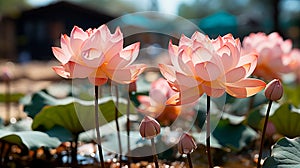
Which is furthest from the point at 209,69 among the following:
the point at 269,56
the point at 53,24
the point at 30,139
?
the point at 53,24

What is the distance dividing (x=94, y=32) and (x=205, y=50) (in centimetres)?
16

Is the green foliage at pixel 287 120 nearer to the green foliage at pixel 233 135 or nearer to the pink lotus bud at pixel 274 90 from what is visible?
the green foliage at pixel 233 135

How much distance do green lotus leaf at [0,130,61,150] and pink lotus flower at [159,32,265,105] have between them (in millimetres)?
327

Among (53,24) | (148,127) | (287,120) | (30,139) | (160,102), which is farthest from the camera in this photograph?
(53,24)

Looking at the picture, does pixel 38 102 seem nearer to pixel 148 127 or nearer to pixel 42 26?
pixel 148 127

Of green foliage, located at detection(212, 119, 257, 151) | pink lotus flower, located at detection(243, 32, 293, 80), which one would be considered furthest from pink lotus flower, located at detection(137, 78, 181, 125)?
pink lotus flower, located at detection(243, 32, 293, 80)

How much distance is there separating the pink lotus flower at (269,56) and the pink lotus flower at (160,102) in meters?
0.23

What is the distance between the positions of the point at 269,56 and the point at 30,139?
63cm

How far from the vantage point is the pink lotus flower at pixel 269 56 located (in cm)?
119

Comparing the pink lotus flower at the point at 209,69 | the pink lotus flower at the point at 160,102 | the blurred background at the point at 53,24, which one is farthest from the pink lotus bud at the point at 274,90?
the blurred background at the point at 53,24

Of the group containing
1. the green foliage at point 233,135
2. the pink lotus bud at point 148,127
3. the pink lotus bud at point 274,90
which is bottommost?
the green foliage at point 233,135

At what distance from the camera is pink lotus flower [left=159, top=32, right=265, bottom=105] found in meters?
0.65

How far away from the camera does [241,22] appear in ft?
50.3

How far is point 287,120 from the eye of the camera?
99 cm
